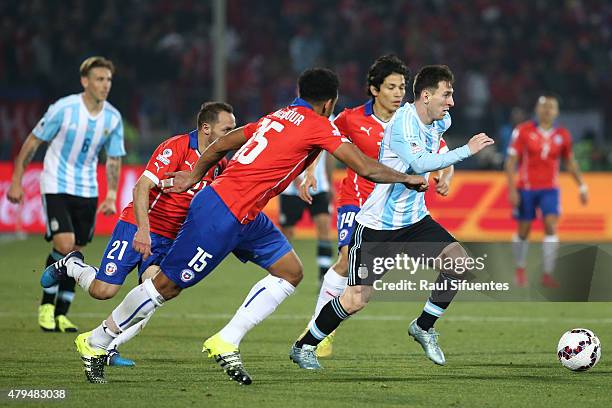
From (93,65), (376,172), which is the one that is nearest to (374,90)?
(376,172)

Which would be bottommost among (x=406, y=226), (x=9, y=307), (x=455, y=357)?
(x=9, y=307)

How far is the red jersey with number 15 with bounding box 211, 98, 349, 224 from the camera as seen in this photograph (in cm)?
668

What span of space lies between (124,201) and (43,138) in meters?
8.88

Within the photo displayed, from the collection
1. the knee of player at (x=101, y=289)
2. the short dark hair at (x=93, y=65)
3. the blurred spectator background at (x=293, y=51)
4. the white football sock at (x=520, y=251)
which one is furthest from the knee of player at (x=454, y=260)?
the blurred spectator background at (x=293, y=51)

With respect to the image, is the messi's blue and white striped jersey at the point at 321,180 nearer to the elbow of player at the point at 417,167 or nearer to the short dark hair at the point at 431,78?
the short dark hair at the point at 431,78

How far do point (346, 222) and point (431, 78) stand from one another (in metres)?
1.56

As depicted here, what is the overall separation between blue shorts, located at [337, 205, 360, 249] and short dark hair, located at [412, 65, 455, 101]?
4.49 ft

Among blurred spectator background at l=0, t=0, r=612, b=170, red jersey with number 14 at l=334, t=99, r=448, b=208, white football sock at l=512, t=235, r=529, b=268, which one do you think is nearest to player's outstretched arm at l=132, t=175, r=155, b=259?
red jersey with number 14 at l=334, t=99, r=448, b=208

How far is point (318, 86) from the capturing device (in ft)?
22.5

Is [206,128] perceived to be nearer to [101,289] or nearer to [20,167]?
[101,289]

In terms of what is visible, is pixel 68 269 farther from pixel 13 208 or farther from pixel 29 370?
pixel 13 208

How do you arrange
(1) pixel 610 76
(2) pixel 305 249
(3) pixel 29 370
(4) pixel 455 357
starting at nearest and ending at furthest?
(3) pixel 29 370 < (4) pixel 455 357 < (2) pixel 305 249 < (1) pixel 610 76

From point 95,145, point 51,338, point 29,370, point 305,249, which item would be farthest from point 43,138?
point 305,249

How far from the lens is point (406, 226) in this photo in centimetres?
735
